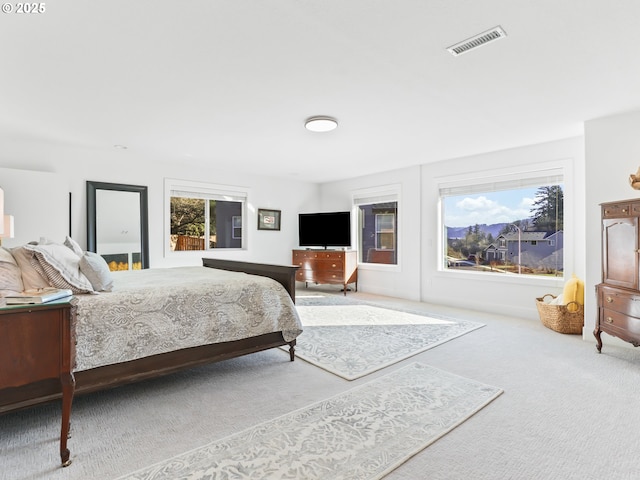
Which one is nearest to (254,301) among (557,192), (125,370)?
(125,370)

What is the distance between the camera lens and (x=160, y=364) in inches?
95.3

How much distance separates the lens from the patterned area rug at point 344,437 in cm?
164

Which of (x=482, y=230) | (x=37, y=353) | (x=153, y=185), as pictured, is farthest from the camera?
(x=153, y=185)

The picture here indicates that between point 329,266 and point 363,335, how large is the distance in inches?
117

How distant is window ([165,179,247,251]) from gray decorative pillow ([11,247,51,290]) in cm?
350

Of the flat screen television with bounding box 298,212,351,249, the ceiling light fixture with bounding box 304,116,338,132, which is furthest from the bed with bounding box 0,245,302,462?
the flat screen television with bounding box 298,212,351,249

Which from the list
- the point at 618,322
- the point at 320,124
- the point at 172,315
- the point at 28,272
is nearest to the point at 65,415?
the point at 172,315

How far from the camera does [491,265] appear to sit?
17.3ft

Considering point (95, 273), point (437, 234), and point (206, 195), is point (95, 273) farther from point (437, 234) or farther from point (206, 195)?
point (437, 234)

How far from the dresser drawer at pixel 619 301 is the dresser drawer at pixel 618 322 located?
3cm

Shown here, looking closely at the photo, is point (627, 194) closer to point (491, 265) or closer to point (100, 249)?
point (491, 265)

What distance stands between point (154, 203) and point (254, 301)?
3466 mm

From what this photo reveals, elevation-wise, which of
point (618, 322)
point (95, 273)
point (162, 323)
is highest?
point (95, 273)

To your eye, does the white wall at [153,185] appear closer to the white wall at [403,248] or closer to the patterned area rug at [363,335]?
the white wall at [403,248]
